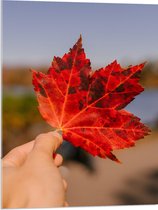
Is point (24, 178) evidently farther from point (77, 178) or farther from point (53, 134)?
point (77, 178)

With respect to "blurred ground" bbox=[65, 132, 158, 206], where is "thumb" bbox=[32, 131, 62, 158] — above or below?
above

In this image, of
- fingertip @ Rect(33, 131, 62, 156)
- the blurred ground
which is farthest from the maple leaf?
the blurred ground

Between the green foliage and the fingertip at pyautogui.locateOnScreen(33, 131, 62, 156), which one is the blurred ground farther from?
the fingertip at pyautogui.locateOnScreen(33, 131, 62, 156)

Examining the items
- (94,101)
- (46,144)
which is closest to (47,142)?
(46,144)

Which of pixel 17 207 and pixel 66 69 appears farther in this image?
pixel 66 69

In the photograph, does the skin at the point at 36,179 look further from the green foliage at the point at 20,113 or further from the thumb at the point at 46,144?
the green foliage at the point at 20,113

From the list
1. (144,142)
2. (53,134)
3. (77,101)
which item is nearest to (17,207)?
(53,134)

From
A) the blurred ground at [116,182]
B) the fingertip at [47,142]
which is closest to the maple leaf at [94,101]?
the fingertip at [47,142]
